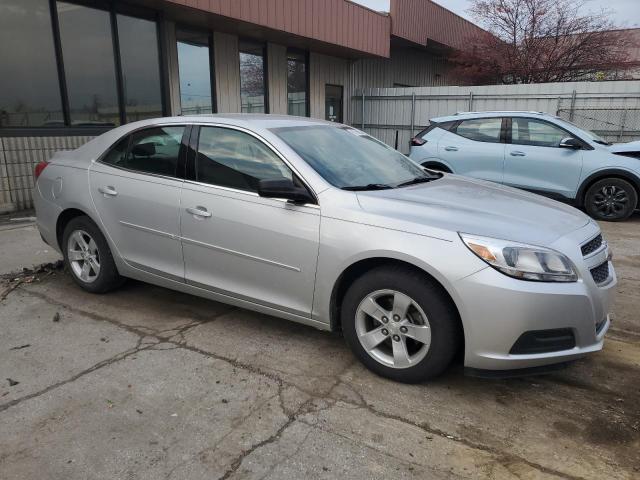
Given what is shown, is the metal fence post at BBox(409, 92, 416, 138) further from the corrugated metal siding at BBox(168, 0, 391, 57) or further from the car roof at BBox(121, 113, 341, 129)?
the car roof at BBox(121, 113, 341, 129)

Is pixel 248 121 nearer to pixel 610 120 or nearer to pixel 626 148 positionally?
pixel 626 148

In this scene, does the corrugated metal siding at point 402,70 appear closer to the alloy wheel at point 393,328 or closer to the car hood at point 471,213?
the car hood at point 471,213

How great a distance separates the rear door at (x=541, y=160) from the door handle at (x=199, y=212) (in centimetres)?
631

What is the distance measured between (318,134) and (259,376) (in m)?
1.84

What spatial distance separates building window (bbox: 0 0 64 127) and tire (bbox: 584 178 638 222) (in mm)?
8629

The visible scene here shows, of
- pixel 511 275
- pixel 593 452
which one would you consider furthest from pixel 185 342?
pixel 593 452

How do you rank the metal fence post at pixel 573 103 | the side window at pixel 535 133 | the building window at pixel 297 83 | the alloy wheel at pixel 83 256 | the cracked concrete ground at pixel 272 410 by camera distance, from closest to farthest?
the cracked concrete ground at pixel 272 410
the alloy wheel at pixel 83 256
the side window at pixel 535 133
the metal fence post at pixel 573 103
the building window at pixel 297 83

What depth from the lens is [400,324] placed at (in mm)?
2898

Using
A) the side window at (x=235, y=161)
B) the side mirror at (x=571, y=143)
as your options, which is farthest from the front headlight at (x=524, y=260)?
the side mirror at (x=571, y=143)

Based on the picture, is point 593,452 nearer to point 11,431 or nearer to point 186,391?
point 186,391

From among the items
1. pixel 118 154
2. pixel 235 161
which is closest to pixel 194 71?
pixel 118 154

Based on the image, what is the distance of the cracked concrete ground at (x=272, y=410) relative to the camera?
2.34 metres

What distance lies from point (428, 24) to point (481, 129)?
995 cm

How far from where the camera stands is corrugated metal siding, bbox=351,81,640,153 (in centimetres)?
1210
